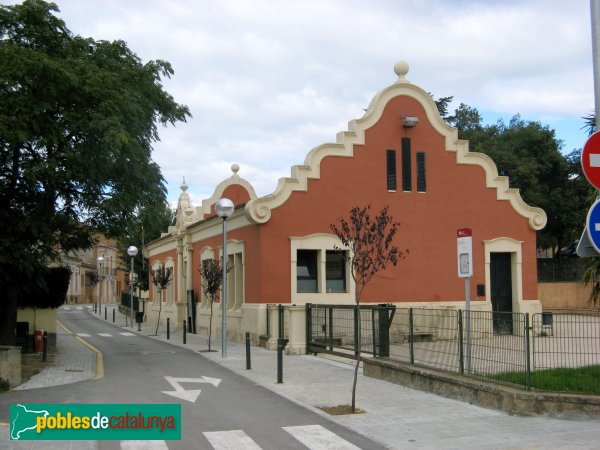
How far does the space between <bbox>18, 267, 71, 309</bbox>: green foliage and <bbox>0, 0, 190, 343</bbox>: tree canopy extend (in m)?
3.12

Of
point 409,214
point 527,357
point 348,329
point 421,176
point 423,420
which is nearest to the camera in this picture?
point 423,420

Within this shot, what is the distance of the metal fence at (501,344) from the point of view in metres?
10.1

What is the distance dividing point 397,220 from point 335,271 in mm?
2911

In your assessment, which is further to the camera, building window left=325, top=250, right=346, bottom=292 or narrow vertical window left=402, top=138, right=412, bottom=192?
→ narrow vertical window left=402, top=138, right=412, bottom=192

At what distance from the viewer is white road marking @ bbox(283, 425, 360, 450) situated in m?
8.29

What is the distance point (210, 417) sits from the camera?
1003 cm

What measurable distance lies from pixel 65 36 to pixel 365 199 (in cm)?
1096

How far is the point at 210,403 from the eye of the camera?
1128 cm

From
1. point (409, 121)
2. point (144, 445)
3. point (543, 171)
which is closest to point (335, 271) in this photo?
point (409, 121)

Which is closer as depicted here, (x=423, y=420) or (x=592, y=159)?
(x=592, y=159)

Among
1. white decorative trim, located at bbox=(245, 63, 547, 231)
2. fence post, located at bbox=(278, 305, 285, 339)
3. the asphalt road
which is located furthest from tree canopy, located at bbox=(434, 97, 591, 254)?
the asphalt road

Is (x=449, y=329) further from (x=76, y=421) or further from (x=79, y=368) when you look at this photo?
(x=79, y=368)

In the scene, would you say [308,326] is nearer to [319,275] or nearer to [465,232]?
[319,275]

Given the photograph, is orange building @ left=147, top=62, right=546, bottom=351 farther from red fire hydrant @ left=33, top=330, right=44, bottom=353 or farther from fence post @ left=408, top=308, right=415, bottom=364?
fence post @ left=408, top=308, right=415, bottom=364
